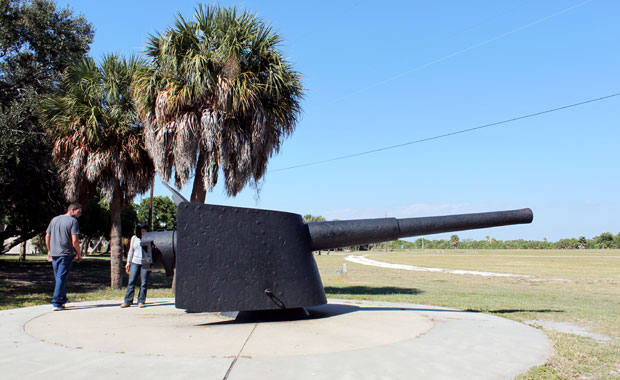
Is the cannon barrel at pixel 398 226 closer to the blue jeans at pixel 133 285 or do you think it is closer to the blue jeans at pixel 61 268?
the blue jeans at pixel 133 285

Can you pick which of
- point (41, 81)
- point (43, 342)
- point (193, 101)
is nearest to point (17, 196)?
point (41, 81)

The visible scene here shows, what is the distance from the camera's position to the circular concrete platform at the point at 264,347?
3580 millimetres

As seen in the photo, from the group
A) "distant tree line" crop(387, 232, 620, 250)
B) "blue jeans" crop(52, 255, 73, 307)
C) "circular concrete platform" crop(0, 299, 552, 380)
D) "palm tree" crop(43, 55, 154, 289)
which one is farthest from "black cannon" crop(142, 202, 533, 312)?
"distant tree line" crop(387, 232, 620, 250)

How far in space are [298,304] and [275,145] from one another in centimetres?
670

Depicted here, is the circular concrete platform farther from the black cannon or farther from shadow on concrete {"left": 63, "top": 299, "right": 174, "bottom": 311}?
shadow on concrete {"left": 63, "top": 299, "right": 174, "bottom": 311}

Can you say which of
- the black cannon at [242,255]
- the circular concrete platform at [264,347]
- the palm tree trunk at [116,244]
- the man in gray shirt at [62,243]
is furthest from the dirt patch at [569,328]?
the palm tree trunk at [116,244]

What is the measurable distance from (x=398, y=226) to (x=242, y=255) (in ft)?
7.71

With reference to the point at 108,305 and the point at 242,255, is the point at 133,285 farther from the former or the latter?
the point at 242,255

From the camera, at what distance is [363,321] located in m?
6.05

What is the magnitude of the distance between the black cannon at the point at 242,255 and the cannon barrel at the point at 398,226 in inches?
0.7

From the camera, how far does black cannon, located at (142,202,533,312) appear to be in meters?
5.26

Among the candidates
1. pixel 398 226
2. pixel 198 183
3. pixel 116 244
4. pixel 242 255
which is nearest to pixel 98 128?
pixel 198 183

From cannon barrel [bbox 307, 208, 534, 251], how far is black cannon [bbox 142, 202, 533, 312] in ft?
0.06

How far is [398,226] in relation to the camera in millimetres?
6637
